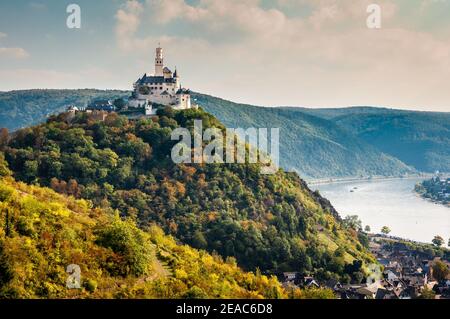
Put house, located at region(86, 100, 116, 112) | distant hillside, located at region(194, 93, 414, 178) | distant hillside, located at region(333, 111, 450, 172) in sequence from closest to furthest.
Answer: house, located at region(86, 100, 116, 112)
distant hillside, located at region(194, 93, 414, 178)
distant hillside, located at region(333, 111, 450, 172)

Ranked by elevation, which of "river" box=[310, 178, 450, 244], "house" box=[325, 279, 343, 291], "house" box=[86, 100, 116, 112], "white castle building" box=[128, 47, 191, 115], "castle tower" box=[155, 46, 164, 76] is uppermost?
"castle tower" box=[155, 46, 164, 76]

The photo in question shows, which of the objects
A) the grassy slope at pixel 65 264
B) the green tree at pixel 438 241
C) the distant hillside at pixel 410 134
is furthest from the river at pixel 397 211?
the distant hillside at pixel 410 134

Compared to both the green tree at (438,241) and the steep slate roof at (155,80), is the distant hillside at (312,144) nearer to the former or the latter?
the green tree at (438,241)

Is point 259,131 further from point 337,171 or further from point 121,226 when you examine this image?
point 121,226

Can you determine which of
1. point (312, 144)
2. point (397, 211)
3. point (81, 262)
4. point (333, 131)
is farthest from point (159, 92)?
point (333, 131)

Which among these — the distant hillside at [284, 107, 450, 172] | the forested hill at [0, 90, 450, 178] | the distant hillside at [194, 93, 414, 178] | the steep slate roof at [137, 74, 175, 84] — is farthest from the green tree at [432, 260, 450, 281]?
the distant hillside at [284, 107, 450, 172]

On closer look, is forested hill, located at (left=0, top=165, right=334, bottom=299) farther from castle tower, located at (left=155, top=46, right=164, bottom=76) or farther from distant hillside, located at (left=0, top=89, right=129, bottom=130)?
distant hillside, located at (left=0, top=89, right=129, bottom=130)

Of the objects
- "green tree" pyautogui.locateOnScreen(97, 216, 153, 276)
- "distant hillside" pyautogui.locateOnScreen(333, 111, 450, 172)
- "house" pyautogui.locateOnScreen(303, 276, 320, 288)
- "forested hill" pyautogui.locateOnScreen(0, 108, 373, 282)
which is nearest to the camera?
"green tree" pyautogui.locateOnScreen(97, 216, 153, 276)
